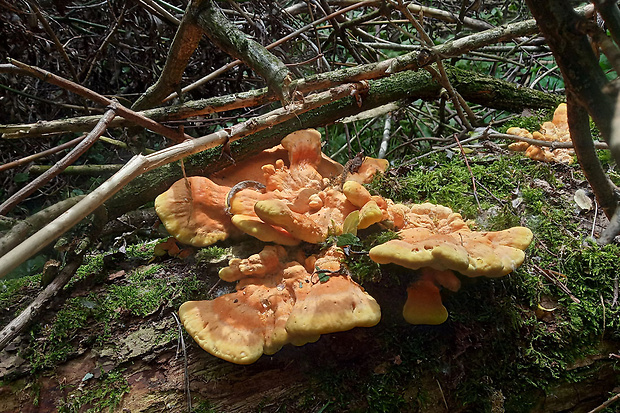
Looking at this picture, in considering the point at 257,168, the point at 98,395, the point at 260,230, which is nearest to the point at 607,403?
the point at 260,230

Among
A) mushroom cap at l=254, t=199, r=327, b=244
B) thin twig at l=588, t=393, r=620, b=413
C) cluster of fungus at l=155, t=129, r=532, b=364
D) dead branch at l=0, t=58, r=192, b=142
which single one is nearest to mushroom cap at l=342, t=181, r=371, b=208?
cluster of fungus at l=155, t=129, r=532, b=364

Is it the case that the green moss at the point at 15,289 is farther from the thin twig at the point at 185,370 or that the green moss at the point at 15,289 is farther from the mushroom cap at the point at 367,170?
the mushroom cap at the point at 367,170

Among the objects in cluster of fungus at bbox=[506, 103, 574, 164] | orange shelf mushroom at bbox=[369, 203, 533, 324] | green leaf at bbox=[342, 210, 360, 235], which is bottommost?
cluster of fungus at bbox=[506, 103, 574, 164]

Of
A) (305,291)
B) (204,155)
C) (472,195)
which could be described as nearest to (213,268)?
(305,291)

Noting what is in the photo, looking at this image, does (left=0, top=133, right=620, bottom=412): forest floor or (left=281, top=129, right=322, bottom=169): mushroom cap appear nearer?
(left=0, top=133, right=620, bottom=412): forest floor

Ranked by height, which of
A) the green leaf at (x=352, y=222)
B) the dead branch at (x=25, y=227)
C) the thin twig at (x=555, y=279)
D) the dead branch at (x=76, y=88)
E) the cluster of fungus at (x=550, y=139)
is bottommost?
the thin twig at (x=555, y=279)

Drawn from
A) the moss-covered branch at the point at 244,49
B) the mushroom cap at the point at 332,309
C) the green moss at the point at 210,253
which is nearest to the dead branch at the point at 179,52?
the moss-covered branch at the point at 244,49

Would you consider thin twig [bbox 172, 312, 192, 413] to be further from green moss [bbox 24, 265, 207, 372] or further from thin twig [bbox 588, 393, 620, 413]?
thin twig [bbox 588, 393, 620, 413]

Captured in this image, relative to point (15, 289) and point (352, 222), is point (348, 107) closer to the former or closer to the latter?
point (352, 222)
